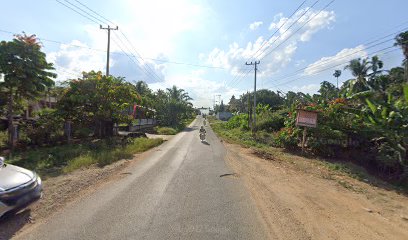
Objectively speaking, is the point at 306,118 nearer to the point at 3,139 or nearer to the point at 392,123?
the point at 392,123

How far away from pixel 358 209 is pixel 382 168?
8.13 metres

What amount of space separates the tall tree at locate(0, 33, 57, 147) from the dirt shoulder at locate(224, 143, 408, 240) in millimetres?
9901

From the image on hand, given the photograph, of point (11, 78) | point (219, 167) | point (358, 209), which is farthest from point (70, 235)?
point (11, 78)

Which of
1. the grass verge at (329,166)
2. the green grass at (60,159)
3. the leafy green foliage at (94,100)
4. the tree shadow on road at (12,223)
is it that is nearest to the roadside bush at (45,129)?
the leafy green foliage at (94,100)

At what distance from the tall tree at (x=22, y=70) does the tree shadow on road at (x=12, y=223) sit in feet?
31.5

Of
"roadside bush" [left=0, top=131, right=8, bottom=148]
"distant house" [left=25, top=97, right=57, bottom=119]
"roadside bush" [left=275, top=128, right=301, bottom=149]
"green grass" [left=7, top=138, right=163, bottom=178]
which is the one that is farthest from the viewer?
"distant house" [left=25, top=97, right=57, bottom=119]

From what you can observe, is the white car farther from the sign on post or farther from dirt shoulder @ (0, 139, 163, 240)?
the sign on post

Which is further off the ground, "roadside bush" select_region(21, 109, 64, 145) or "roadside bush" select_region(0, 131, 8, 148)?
"roadside bush" select_region(21, 109, 64, 145)

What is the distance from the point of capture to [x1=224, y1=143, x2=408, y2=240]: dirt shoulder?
17.1ft

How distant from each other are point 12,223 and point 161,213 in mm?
2646

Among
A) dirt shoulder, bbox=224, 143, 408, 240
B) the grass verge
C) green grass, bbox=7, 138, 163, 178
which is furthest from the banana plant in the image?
green grass, bbox=7, 138, 163, 178

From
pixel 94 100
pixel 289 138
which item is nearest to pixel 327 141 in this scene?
pixel 289 138

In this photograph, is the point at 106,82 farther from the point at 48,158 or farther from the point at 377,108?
the point at 377,108

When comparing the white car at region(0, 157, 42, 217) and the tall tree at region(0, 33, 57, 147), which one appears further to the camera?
the tall tree at region(0, 33, 57, 147)
